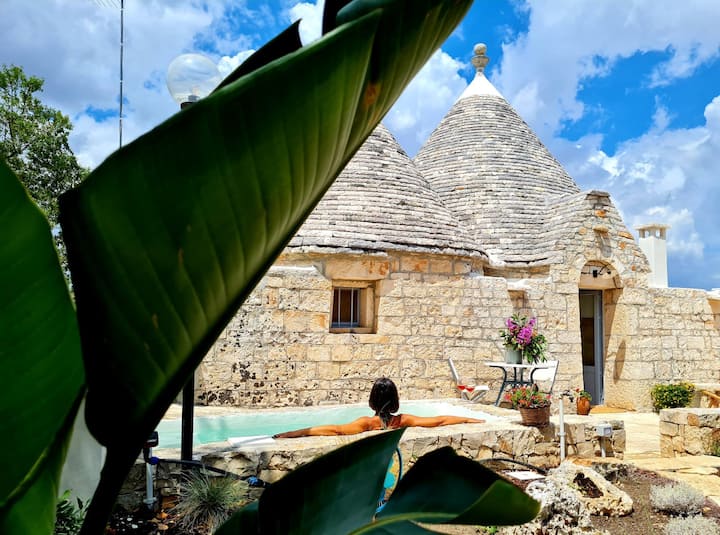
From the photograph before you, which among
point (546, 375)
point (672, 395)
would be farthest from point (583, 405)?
point (672, 395)

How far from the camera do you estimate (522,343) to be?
8719 millimetres

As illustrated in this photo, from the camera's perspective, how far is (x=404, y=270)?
368 inches

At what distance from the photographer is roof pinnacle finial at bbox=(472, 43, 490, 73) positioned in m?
14.7

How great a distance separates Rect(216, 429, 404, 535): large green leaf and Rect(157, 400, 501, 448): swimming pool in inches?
231

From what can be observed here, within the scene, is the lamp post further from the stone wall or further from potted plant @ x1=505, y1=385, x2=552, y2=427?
the stone wall

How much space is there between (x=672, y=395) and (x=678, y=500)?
6.96 m

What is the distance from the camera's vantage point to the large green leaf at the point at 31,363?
0.67 m

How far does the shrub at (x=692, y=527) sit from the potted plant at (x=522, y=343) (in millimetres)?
4535

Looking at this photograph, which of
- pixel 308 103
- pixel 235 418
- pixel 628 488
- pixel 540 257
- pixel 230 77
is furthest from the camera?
pixel 540 257

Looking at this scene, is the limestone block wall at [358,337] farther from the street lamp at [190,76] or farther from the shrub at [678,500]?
the street lamp at [190,76]

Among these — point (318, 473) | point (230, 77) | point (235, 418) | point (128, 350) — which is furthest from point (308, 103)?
point (235, 418)

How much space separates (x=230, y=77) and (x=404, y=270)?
28.6 ft

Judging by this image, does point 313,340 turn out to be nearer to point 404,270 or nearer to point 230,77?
point 404,270

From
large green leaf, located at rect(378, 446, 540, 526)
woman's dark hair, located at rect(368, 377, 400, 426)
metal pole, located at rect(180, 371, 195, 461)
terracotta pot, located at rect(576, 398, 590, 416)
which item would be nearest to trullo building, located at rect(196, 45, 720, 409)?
terracotta pot, located at rect(576, 398, 590, 416)
